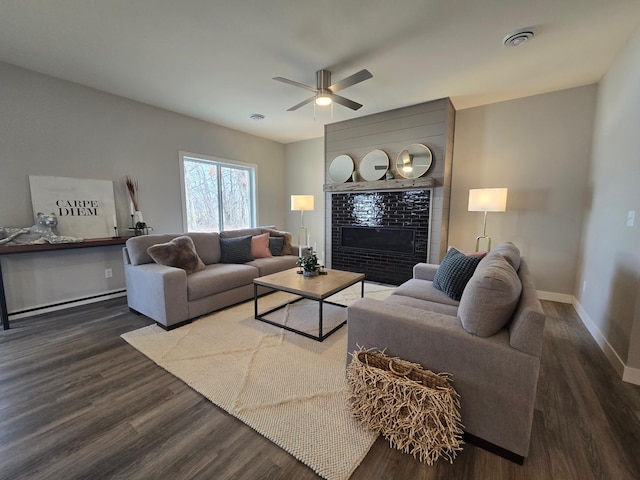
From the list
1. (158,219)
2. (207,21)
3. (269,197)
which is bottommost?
(158,219)

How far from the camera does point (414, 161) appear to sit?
3904 mm

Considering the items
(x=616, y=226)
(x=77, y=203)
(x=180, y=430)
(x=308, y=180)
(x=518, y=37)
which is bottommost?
(x=180, y=430)

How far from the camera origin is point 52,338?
2.43m

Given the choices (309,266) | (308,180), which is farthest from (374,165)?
(309,266)

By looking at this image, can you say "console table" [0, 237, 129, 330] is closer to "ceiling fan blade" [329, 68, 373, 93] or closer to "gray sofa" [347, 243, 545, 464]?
"ceiling fan blade" [329, 68, 373, 93]

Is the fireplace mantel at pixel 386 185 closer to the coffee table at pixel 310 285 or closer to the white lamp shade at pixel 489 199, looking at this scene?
the white lamp shade at pixel 489 199

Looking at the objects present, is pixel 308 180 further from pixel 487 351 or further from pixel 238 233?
pixel 487 351

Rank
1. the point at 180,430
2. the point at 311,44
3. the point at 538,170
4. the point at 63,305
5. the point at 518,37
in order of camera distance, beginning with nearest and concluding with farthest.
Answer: the point at 180,430 < the point at 518,37 < the point at 311,44 < the point at 63,305 < the point at 538,170

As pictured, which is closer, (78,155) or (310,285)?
(310,285)

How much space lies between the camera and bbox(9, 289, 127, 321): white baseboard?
2.89m

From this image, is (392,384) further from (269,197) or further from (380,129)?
(269,197)

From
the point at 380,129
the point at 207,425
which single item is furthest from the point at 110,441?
the point at 380,129

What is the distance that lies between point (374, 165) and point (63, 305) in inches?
179

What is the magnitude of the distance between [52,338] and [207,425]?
2.06m
